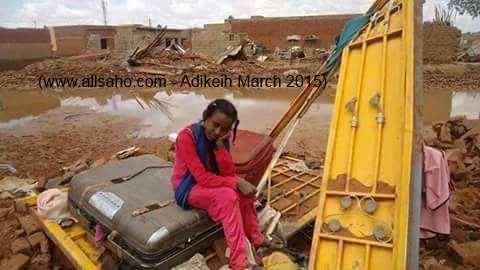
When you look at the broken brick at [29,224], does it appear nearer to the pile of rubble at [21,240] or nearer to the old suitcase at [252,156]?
the pile of rubble at [21,240]

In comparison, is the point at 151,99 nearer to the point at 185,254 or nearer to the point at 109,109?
the point at 109,109

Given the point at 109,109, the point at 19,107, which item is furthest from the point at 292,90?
the point at 19,107

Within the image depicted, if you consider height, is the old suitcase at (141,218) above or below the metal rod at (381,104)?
below

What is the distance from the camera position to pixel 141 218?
2342 millimetres

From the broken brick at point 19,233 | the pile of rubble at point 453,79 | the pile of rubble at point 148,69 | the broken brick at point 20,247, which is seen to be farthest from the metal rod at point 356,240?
the pile of rubble at point 148,69

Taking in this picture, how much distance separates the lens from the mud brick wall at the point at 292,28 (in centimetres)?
2594

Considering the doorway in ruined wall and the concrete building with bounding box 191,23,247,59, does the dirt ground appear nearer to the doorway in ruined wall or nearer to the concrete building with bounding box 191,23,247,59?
the concrete building with bounding box 191,23,247,59

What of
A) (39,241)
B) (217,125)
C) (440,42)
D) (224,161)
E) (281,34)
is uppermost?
(281,34)

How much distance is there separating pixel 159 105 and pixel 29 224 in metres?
8.93

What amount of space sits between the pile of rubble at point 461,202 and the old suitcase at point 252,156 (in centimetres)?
164

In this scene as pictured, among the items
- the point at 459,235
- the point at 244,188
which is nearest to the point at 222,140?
the point at 244,188

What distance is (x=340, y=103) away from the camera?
2707mm

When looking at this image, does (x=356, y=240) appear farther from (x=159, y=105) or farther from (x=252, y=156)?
(x=159, y=105)

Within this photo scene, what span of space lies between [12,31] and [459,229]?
2942 cm
